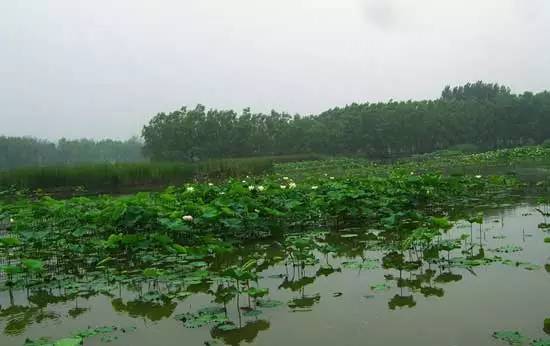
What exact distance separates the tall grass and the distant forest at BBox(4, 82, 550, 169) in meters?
21.3

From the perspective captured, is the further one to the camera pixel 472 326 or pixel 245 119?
pixel 245 119

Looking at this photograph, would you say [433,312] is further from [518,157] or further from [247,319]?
[518,157]

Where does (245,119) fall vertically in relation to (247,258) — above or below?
above

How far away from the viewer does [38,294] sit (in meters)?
5.54

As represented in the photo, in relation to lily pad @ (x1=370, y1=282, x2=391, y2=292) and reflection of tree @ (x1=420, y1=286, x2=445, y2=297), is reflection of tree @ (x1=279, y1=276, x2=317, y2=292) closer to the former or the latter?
lily pad @ (x1=370, y1=282, x2=391, y2=292)

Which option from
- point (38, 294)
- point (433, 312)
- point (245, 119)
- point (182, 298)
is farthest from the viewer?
point (245, 119)

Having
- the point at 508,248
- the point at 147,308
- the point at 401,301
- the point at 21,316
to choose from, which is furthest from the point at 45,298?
the point at 508,248

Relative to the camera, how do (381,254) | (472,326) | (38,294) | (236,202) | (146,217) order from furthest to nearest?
1. (236,202)
2. (146,217)
3. (381,254)
4. (38,294)
5. (472,326)

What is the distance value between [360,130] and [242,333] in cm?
5360

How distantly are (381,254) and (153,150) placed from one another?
43.2 meters

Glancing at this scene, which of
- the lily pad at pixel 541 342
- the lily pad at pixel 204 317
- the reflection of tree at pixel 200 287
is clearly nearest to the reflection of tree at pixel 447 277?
the lily pad at pixel 541 342

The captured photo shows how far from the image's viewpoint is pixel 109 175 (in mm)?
22078

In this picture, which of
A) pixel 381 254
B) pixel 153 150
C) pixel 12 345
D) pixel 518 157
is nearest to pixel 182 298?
pixel 12 345

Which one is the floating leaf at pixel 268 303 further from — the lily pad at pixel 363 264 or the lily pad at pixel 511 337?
the lily pad at pixel 511 337
